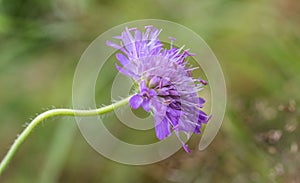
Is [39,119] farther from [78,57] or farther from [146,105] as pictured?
[78,57]

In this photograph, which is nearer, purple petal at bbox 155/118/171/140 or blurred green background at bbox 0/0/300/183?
purple petal at bbox 155/118/171/140

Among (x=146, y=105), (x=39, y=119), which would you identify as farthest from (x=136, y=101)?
(x=39, y=119)

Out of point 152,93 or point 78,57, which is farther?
point 78,57

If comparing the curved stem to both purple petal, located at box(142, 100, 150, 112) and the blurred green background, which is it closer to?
purple petal, located at box(142, 100, 150, 112)

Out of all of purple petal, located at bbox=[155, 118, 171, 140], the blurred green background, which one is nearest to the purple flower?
purple petal, located at bbox=[155, 118, 171, 140]

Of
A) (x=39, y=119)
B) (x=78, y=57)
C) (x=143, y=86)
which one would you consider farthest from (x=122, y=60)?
(x=78, y=57)

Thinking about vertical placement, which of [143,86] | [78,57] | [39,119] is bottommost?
[39,119]

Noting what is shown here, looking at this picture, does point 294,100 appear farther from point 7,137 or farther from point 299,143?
point 7,137

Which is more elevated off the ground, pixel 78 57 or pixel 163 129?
pixel 78 57
